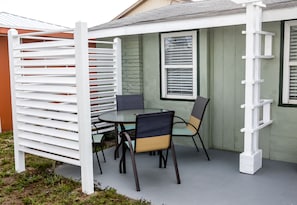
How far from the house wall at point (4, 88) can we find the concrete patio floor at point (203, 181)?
154 inches

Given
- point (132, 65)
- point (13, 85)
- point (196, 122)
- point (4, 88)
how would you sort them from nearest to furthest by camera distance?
point (13, 85) → point (196, 122) → point (132, 65) → point (4, 88)

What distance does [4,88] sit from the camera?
8133 millimetres

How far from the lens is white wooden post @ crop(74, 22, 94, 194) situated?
12.0ft

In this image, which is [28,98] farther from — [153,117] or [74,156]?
[153,117]

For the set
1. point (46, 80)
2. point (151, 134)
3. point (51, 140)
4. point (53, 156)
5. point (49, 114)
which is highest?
point (46, 80)

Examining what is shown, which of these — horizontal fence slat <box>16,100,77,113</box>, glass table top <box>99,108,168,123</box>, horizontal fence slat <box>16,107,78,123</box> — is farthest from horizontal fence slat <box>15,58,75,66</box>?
glass table top <box>99,108,168,123</box>

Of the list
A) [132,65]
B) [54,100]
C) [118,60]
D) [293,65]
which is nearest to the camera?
[54,100]

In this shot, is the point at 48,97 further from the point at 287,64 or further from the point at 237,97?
the point at 287,64

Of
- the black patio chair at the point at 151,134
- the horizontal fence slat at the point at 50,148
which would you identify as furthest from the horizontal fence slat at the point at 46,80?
the black patio chair at the point at 151,134

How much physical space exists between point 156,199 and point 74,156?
3.82ft

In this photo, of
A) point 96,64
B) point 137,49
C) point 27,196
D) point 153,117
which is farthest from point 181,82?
point 27,196

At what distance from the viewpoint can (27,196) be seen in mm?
3949

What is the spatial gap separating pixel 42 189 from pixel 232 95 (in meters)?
3.38

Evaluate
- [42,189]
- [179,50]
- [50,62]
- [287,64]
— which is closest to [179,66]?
[179,50]
